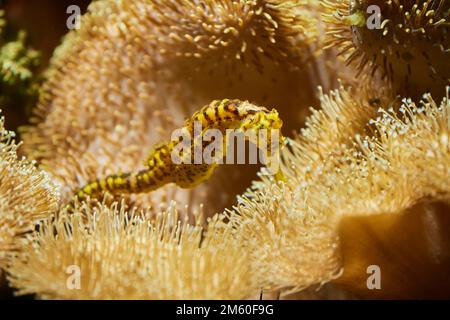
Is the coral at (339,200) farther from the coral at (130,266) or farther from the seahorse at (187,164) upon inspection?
the seahorse at (187,164)

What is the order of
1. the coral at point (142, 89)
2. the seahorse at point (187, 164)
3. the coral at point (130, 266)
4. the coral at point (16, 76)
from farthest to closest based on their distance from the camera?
the coral at point (16, 76), the coral at point (142, 89), the seahorse at point (187, 164), the coral at point (130, 266)

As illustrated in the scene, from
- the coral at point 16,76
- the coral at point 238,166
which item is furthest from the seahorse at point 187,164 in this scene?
the coral at point 16,76

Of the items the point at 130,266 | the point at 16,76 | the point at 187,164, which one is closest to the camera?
the point at 130,266

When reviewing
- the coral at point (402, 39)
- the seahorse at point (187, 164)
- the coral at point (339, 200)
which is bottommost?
the coral at point (339, 200)

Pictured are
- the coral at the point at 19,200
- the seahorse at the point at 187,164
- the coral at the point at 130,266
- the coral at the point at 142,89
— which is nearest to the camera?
the coral at the point at 130,266

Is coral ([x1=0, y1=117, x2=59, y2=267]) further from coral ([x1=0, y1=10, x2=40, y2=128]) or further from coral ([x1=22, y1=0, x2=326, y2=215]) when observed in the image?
coral ([x1=0, y1=10, x2=40, y2=128])

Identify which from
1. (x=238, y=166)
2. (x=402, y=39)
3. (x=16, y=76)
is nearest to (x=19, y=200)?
(x=238, y=166)

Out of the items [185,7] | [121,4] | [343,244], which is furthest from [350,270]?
[121,4]

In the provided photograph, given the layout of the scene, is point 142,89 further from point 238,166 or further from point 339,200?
point 339,200
